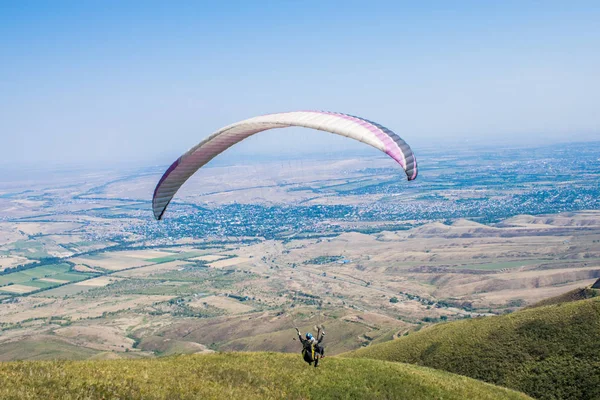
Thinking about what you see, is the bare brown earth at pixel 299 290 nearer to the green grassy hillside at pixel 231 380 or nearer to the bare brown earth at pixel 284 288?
the bare brown earth at pixel 284 288

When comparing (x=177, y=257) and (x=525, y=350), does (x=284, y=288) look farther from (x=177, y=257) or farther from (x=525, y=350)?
(x=525, y=350)

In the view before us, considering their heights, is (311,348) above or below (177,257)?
above

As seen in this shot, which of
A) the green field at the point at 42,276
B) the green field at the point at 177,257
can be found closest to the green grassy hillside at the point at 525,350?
the green field at the point at 42,276

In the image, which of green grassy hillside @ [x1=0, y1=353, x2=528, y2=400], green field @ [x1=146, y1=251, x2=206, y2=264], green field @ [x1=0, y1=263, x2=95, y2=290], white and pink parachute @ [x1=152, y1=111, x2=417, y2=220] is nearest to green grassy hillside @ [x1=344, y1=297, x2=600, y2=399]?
green grassy hillside @ [x1=0, y1=353, x2=528, y2=400]

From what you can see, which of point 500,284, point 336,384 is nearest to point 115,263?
point 500,284

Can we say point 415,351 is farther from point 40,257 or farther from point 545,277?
point 40,257

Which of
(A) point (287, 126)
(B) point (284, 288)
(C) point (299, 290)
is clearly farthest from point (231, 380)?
(B) point (284, 288)
